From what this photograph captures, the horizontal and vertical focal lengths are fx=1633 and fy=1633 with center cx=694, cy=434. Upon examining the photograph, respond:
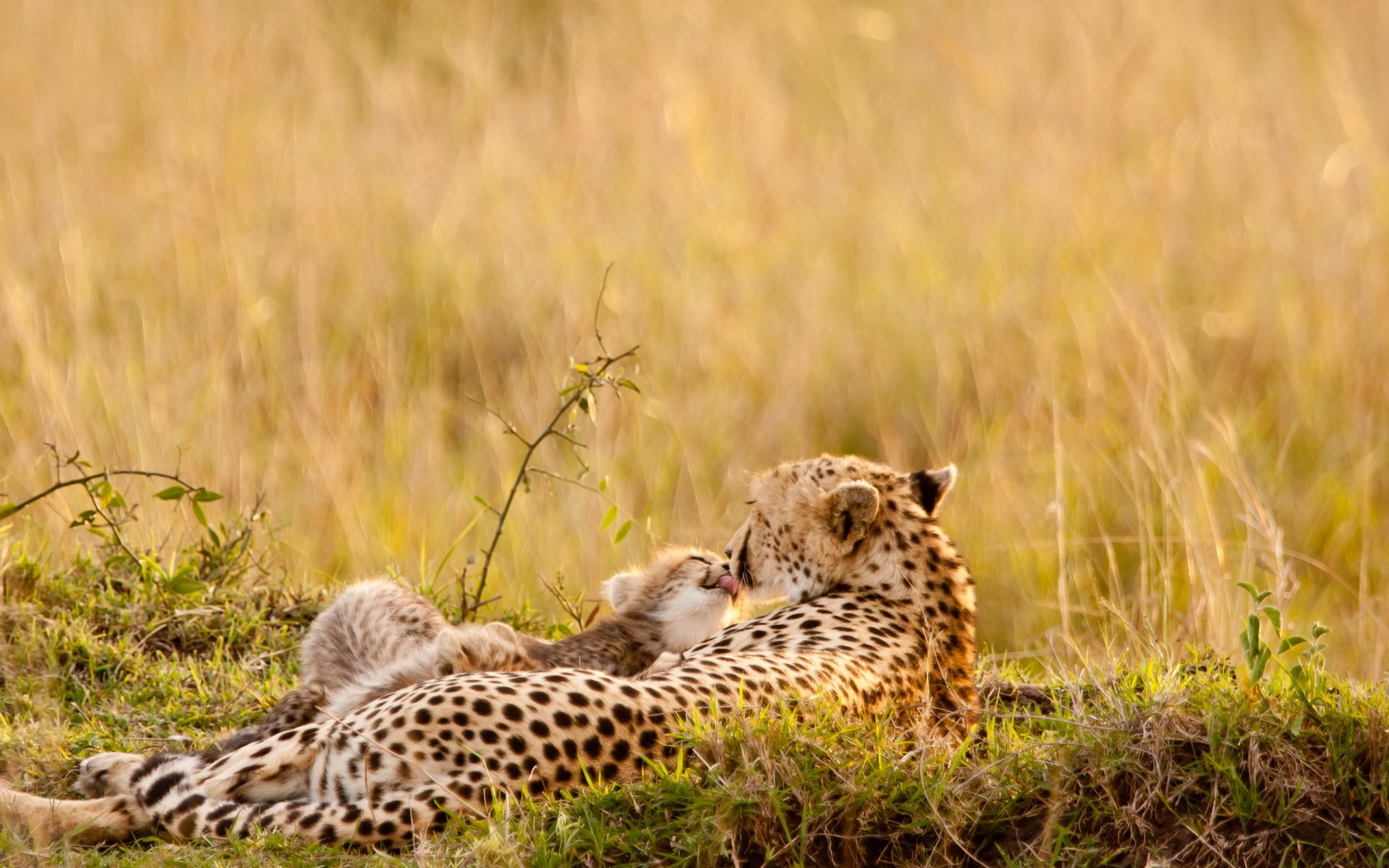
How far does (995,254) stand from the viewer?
7.05 meters

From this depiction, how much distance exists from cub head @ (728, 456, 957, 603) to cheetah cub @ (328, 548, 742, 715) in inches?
4.0

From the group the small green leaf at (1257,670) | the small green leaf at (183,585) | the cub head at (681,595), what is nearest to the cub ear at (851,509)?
the cub head at (681,595)

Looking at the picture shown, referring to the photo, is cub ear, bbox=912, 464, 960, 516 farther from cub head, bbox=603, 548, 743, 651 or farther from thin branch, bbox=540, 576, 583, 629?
thin branch, bbox=540, 576, 583, 629

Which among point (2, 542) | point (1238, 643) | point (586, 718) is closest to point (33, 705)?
point (2, 542)

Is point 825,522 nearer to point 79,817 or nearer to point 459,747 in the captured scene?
point 459,747

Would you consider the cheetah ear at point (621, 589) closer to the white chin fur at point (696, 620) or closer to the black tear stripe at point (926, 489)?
the white chin fur at point (696, 620)

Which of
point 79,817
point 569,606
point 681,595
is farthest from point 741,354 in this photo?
point 79,817

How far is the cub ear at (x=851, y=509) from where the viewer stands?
12.3 ft

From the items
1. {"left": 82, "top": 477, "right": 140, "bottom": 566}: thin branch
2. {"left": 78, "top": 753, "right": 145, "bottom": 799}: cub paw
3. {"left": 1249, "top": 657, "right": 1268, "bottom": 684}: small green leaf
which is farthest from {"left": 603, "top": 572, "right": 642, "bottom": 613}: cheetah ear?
{"left": 1249, "top": 657, "right": 1268, "bottom": 684}: small green leaf

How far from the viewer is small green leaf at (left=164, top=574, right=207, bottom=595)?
400cm

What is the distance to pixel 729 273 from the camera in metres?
7.10

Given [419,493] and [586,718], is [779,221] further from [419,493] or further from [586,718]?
[586,718]

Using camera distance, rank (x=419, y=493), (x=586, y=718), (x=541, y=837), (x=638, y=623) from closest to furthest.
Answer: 1. (x=541, y=837)
2. (x=586, y=718)
3. (x=638, y=623)
4. (x=419, y=493)

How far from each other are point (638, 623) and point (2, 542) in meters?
1.70
